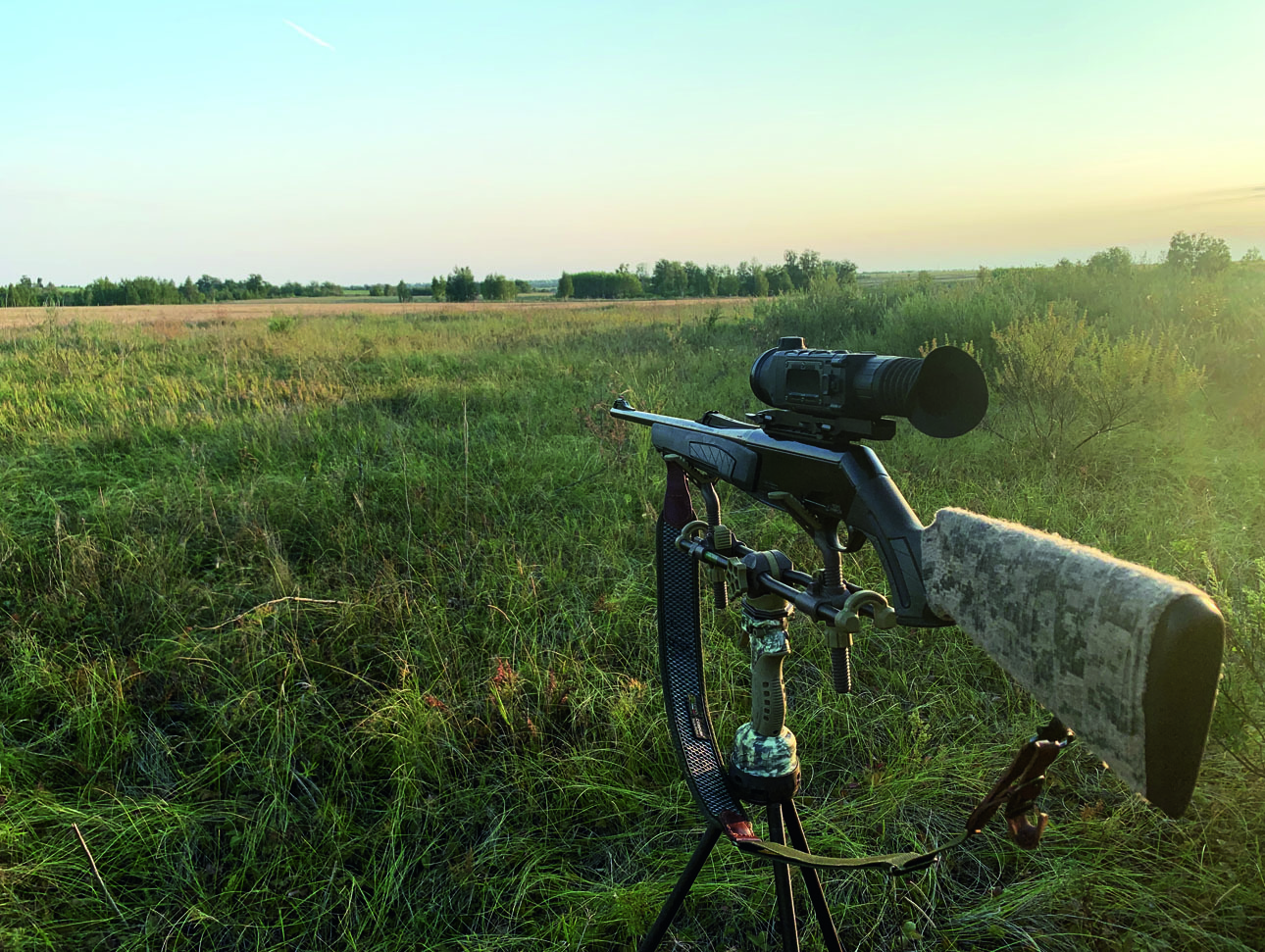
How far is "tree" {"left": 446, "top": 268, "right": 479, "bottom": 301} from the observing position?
81.7m

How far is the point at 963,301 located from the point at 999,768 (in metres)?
9.43

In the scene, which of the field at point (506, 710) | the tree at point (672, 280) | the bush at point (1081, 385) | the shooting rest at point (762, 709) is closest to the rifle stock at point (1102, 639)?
the shooting rest at point (762, 709)

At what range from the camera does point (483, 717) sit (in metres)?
2.88

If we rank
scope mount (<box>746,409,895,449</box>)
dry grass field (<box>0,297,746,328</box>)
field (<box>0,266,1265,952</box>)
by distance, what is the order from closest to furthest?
scope mount (<box>746,409,895,449</box>) → field (<box>0,266,1265,952</box>) → dry grass field (<box>0,297,746,328</box>)

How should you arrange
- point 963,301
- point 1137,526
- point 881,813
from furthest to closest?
1. point 963,301
2. point 1137,526
3. point 881,813

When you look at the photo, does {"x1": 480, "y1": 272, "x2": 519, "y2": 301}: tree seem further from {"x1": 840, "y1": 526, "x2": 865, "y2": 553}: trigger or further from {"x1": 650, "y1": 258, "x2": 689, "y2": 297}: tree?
{"x1": 840, "y1": 526, "x2": 865, "y2": 553}: trigger

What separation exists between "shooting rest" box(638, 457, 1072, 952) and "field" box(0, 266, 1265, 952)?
71 cm

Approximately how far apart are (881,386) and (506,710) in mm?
2336

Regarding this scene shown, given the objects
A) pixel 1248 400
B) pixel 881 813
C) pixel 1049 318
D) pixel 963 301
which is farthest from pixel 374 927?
pixel 963 301

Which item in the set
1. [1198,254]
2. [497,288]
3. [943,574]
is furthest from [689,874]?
[497,288]

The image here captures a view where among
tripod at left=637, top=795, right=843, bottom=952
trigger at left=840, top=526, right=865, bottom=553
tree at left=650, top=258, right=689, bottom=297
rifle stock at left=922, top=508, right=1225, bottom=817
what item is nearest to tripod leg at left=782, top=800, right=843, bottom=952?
tripod at left=637, top=795, right=843, bottom=952

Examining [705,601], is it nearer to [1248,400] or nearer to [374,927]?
[374,927]

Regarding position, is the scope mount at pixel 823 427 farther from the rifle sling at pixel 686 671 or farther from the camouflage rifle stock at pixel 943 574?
the rifle sling at pixel 686 671

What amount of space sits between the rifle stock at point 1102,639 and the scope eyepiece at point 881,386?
0.17m
